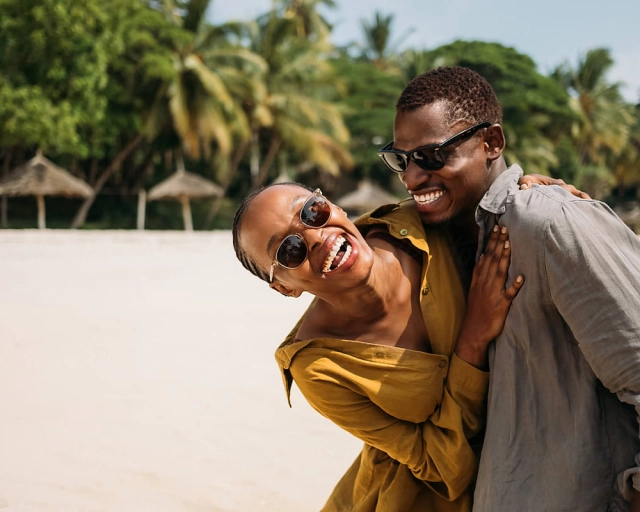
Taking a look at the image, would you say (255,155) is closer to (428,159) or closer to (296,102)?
(296,102)

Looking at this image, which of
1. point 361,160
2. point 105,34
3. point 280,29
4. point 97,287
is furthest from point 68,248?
point 361,160

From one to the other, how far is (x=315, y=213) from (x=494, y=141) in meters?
0.59

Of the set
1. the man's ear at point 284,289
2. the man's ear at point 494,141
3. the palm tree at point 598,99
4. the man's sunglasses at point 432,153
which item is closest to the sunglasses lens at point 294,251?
the man's ear at point 284,289

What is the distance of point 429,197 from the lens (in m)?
1.99

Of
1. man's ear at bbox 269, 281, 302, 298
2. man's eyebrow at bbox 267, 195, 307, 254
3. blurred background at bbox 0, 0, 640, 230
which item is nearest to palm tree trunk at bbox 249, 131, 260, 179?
blurred background at bbox 0, 0, 640, 230

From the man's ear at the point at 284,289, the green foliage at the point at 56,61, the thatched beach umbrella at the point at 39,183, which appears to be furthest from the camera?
the thatched beach umbrella at the point at 39,183

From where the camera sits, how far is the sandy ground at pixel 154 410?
4188 mm

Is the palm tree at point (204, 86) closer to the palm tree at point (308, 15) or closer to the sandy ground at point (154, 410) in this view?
the palm tree at point (308, 15)

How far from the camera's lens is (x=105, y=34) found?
900 inches

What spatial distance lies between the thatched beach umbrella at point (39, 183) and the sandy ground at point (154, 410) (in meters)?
12.9

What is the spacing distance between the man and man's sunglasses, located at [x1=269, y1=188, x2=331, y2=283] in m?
0.39

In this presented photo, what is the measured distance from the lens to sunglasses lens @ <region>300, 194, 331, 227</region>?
1978 millimetres

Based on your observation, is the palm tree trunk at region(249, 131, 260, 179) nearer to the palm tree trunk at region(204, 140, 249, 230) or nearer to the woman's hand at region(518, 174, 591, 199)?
the palm tree trunk at region(204, 140, 249, 230)

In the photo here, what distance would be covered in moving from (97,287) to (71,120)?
12634 millimetres
